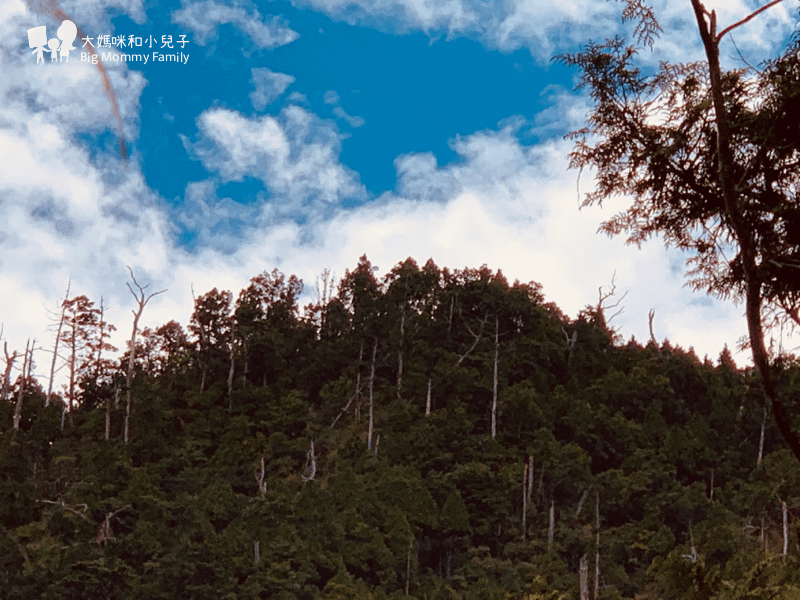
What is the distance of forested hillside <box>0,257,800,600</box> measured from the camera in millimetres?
21844

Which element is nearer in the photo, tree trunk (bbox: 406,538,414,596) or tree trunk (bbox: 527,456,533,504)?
tree trunk (bbox: 406,538,414,596)

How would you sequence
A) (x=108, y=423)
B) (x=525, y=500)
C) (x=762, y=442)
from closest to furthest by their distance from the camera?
(x=525, y=500), (x=762, y=442), (x=108, y=423)

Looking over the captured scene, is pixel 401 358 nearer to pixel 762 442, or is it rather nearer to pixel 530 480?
pixel 530 480

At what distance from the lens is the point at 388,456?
88.7 ft

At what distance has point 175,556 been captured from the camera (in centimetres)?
2077

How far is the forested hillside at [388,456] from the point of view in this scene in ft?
71.7

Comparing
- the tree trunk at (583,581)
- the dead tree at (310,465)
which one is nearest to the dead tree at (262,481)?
the dead tree at (310,465)

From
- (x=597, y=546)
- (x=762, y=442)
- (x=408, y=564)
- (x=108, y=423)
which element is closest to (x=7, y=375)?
(x=108, y=423)

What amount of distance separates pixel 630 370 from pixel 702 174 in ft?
91.9

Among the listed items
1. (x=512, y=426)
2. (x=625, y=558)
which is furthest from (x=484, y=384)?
(x=625, y=558)

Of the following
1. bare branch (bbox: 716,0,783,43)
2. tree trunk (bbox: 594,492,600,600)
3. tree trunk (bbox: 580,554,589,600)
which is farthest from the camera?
tree trunk (bbox: 594,492,600,600)

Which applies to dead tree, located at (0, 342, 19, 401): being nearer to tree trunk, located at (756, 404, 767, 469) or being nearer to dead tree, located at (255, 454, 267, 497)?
dead tree, located at (255, 454, 267, 497)

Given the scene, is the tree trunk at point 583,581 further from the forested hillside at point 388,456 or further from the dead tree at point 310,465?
the dead tree at point 310,465

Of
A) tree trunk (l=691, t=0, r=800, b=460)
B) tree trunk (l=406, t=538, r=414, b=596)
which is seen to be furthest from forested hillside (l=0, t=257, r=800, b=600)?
tree trunk (l=691, t=0, r=800, b=460)
